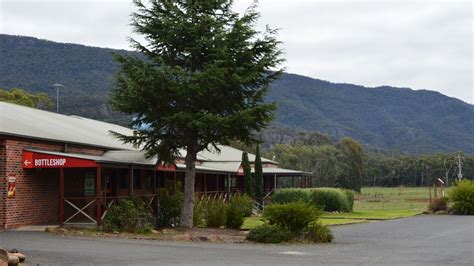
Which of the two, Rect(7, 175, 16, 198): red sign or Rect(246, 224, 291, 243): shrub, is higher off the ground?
Rect(7, 175, 16, 198): red sign

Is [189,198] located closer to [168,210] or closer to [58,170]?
[168,210]

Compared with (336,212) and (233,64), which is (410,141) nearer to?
(336,212)

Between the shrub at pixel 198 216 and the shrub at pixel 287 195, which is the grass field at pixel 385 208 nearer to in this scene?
the shrub at pixel 287 195

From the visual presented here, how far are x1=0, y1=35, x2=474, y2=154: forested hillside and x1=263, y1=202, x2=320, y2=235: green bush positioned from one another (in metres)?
6.32

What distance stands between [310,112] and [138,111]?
6224 inches

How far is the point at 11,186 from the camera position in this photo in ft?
73.3

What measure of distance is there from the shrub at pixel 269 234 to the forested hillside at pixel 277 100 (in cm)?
698

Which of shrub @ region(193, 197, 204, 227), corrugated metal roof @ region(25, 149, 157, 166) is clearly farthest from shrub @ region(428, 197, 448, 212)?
corrugated metal roof @ region(25, 149, 157, 166)

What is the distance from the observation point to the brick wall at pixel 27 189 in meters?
22.1

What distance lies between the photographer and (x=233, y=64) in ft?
80.2

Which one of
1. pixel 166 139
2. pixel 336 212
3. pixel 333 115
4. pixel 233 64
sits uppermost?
pixel 333 115

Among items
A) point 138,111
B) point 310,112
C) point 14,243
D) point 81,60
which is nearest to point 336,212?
point 138,111

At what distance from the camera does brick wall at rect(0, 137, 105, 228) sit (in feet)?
72.6

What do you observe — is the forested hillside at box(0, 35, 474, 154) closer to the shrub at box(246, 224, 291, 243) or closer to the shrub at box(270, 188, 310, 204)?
the shrub at box(246, 224, 291, 243)
